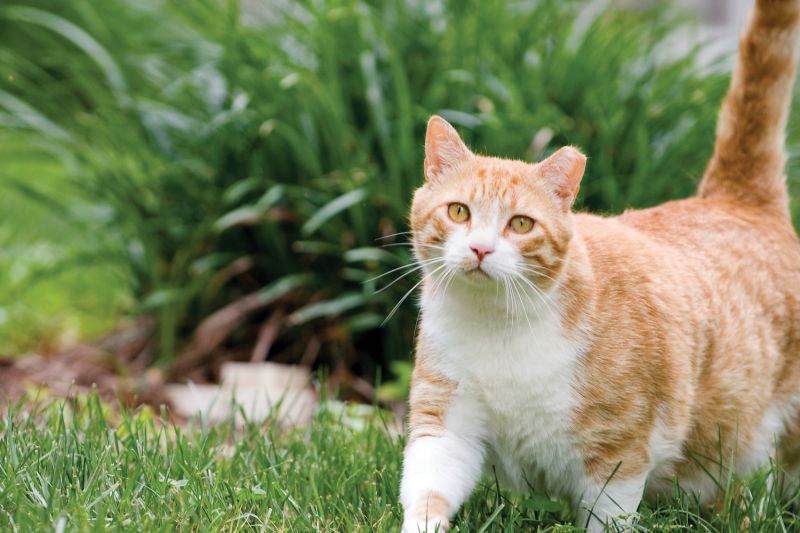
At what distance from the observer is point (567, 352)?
7.45ft

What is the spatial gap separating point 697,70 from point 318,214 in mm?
1858

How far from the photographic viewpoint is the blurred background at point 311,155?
3979 millimetres

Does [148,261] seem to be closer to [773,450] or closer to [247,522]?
[247,522]

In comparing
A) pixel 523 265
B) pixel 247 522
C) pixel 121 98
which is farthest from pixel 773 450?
pixel 121 98

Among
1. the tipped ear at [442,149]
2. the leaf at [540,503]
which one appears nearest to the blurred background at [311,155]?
the tipped ear at [442,149]

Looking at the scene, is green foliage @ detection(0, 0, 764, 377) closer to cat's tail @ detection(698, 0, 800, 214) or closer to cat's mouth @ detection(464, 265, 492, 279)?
cat's tail @ detection(698, 0, 800, 214)

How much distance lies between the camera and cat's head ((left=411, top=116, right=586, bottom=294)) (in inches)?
87.7

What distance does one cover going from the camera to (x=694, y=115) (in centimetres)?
423

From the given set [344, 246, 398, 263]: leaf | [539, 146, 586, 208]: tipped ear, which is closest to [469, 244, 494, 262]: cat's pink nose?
[539, 146, 586, 208]: tipped ear

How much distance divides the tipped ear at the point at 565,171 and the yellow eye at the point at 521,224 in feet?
0.40

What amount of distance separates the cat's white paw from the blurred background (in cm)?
163

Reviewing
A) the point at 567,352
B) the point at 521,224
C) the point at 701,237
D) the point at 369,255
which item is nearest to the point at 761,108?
the point at 701,237

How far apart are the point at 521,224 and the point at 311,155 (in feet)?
6.07

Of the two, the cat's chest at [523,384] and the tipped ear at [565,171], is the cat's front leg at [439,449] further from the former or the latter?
the tipped ear at [565,171]
